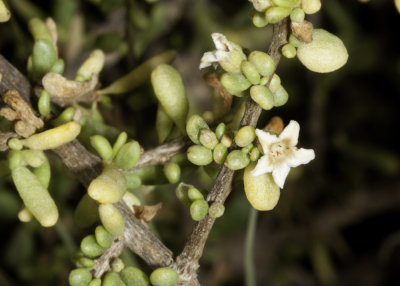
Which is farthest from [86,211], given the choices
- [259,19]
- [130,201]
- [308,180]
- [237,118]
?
[308,180]

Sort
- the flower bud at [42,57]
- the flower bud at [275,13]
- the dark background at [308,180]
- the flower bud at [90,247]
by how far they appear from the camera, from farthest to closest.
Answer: the dark background at [308,180] < the flower bud at [42,57] < the flower bud at [90,247] < the flower bud at [275,13]

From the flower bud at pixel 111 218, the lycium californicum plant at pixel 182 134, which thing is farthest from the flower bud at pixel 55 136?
the flower bud at pixel 111 218

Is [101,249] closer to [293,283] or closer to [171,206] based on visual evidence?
[171,206]

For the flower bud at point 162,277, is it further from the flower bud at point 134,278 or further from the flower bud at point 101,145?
the flower bud at point 101,145

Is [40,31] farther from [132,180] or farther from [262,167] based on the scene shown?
[262,167]

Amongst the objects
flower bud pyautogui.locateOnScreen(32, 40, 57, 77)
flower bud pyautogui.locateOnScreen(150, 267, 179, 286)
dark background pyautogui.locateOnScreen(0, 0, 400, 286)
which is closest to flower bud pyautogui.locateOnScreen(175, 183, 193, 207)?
flower bud pyautogui.locateOnScreen(150, 267, 179, 286)

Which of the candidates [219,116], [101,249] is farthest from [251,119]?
[101,249]

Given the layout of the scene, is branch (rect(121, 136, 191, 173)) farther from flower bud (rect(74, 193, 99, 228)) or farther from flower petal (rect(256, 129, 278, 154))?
flower petal (rect(256, 129, 278, 154))
